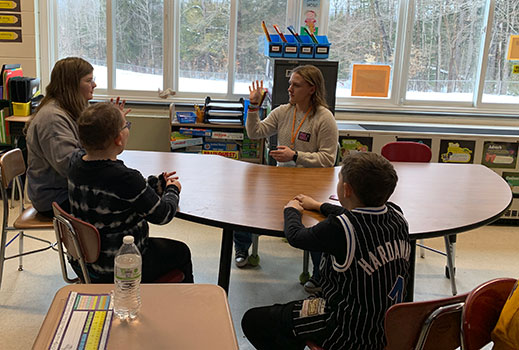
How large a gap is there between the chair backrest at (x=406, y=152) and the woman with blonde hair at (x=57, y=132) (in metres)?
1.81

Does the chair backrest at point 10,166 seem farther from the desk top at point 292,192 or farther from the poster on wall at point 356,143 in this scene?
the poster on wall at point 356,143

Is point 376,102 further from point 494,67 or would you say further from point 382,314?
point 382,314

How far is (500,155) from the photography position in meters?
4.36

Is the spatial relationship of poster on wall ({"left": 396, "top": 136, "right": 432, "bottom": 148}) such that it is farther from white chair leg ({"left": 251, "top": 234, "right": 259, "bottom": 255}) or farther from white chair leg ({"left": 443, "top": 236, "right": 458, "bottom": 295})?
white chair leg ({"left": 251, "top": 234, "right": 259, "bottom": 255})

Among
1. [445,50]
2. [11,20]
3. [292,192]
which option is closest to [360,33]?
[445,50]

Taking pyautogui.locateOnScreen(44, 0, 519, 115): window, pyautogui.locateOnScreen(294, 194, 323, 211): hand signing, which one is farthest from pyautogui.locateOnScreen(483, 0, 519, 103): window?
pyautogui.locateOnScreen(294, 194, 323, 211): hand signing

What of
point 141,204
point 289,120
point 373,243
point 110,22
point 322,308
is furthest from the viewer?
point 110,22

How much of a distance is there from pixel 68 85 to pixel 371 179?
1.73m

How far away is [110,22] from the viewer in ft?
15.7

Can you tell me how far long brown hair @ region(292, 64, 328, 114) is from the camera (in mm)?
3123

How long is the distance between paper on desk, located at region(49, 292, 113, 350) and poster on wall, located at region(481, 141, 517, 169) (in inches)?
146

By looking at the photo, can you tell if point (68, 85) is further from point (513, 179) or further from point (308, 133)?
point (513, 179)

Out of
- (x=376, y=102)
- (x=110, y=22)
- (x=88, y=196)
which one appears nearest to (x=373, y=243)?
(x=88, y=196)

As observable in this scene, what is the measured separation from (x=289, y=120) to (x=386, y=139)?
1349mm
